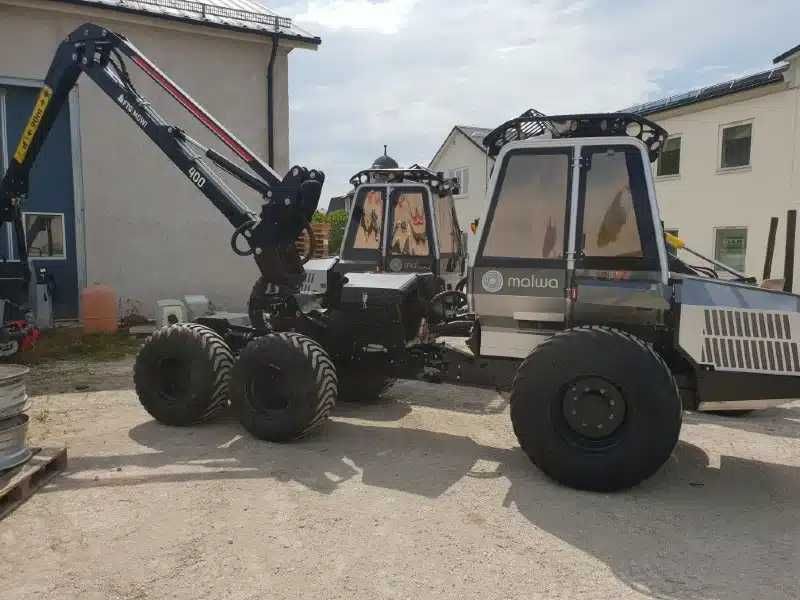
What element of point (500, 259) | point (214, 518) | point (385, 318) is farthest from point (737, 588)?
point (385, 318)

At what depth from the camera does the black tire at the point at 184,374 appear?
18.7 feet

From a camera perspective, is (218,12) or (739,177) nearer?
(218,12)

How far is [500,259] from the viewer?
487 centimetres

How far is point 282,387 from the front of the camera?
529 centimetres

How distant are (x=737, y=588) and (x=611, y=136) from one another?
306 centimetres

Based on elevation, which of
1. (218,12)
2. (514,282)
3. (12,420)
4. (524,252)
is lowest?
(12,420)

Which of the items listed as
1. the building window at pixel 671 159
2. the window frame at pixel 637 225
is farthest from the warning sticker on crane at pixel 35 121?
the building window at pixel 671 159

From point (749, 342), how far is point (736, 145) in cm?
1497

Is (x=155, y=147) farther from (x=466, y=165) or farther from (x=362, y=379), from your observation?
(x=466, y=165)

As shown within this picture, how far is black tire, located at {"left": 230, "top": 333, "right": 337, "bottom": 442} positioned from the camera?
17.1ft

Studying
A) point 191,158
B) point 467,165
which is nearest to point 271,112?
point 191,158

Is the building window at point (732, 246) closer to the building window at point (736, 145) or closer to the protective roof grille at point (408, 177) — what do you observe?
the building window at point (736, 145)

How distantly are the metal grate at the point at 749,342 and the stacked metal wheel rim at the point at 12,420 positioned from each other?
4679mm

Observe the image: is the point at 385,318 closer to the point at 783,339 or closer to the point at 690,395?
the point at 690,395
